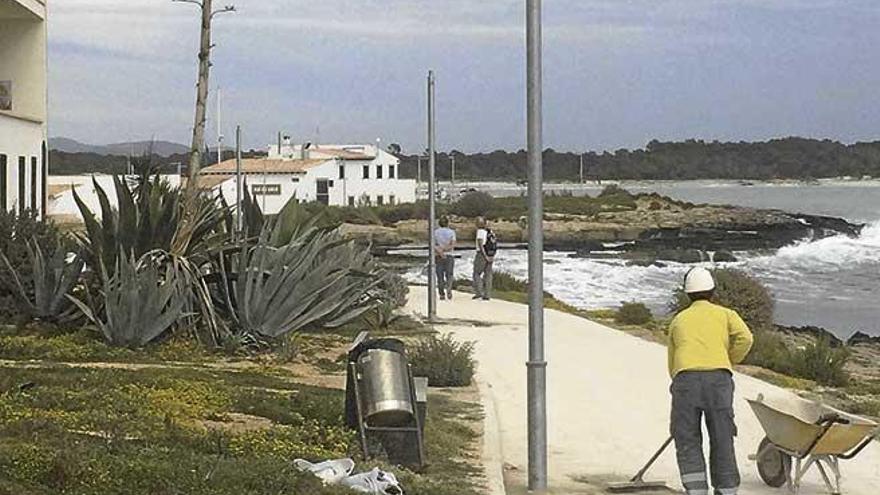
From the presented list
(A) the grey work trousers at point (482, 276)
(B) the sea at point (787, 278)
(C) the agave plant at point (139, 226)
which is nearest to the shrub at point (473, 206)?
(B) the sea at point (787, 278)

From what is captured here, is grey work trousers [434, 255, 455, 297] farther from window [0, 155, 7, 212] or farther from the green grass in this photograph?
the green grass

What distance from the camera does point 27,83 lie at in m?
31.8

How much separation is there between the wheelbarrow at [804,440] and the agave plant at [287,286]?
797 centimetres

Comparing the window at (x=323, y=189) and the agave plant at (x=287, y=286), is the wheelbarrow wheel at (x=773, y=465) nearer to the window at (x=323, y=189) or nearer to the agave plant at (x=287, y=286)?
the agave plant at (x=287, y=286)

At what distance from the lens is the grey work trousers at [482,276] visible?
2869 centimetres

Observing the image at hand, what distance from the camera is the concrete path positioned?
11.7 m

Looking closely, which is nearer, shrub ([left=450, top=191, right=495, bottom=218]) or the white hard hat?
the white hard hat

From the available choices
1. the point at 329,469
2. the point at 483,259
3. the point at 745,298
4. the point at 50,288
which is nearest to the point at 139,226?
the point at 50,288

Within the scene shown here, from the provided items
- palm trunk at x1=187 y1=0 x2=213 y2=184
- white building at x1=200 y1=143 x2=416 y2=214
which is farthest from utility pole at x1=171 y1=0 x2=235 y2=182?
white building at x1=200 y1=143 x2=416 y2=214

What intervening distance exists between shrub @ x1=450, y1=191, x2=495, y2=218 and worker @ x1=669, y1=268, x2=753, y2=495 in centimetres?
8928

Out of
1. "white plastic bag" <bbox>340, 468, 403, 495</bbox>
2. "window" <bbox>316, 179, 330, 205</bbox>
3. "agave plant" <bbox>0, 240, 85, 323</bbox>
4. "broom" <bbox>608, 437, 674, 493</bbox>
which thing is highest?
"window" <bbox>316, 179, 330, 205</bbox>

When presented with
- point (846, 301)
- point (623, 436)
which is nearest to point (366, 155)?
point (846, 301)

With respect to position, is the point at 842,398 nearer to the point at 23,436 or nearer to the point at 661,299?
the point at 23,436

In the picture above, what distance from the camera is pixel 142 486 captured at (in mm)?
8273
